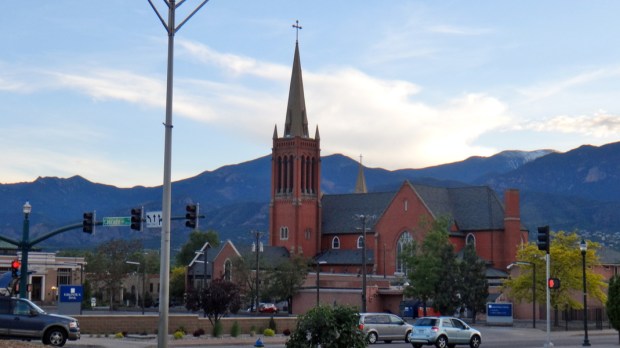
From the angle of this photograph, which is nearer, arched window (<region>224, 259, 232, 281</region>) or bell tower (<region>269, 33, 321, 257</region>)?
arched window (<region>224, 259, 232, 281</region>)

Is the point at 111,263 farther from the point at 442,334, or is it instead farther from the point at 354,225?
the point at 442,334

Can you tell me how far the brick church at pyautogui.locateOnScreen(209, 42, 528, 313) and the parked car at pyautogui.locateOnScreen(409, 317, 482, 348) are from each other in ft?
154

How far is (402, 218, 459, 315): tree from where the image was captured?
253 ft

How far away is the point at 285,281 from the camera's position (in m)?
100

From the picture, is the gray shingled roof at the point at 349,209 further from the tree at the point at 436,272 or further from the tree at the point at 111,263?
the tree at the point at 436,272

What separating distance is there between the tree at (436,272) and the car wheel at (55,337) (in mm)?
48591

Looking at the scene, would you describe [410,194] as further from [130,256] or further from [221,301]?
[221,301]

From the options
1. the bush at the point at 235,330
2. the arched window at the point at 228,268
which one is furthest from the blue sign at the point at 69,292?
the arched window at the point at 228,268

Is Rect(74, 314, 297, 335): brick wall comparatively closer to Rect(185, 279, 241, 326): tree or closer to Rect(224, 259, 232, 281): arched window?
Rect(185, 279, 241, 326): tree

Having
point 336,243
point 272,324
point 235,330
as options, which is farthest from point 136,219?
point 336,243

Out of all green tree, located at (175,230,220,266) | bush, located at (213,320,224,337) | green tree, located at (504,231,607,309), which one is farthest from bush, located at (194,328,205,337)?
green tree, located at (175,230,220,266)

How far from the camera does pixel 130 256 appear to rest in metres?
119

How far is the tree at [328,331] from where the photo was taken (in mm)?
19734

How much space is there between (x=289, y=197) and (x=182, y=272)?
20.1 metres
